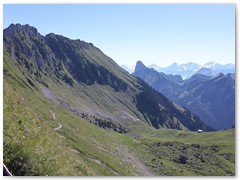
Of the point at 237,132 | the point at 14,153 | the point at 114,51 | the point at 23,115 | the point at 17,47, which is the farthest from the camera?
the point at 17,47

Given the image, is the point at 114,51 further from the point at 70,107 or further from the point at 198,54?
the point at 70,107

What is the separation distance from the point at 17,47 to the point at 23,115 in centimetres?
17787

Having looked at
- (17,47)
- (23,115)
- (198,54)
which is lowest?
(23,115)

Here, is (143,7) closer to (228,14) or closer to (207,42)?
(228,14)

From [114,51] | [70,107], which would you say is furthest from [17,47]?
[114,51]

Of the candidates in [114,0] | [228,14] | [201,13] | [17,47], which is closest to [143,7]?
[114,0]

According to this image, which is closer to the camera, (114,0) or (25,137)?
(25,137)

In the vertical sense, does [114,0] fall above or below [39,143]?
above

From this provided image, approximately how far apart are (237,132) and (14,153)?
8276 mm

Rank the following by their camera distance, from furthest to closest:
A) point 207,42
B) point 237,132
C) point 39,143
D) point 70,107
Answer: point 70,107, point 207,42, point 237,132, point 39,143

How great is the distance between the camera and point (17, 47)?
182500 millimetres

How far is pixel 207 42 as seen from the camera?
59.9 ft

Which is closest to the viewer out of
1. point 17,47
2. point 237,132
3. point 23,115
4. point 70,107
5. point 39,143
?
point 39,143

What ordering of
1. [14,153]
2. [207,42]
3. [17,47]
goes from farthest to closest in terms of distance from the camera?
[17,47], [207,42], [14,153]
